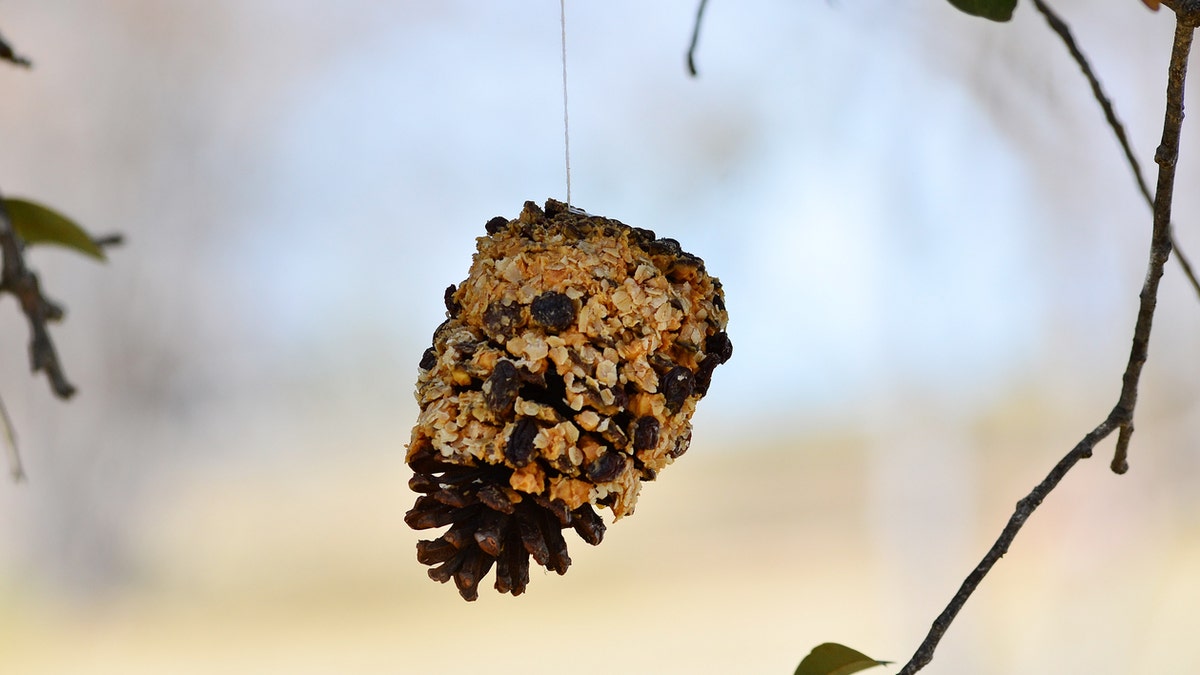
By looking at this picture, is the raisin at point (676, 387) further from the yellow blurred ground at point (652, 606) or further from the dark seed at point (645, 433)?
the yellow blurred ground at point (652, 606)

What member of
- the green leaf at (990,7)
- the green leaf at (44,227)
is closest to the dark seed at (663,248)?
the green leaf at (990,7)

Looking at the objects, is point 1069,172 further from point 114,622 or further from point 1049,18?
point 114,622

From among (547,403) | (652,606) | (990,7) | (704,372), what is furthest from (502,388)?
(652,606)

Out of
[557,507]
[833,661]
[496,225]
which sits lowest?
[833,661]

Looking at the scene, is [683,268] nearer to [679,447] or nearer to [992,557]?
[679,447]

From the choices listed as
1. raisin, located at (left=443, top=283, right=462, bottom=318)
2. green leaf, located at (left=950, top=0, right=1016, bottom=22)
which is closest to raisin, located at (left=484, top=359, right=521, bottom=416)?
raisin, located at (left=443, top=283, right=462, bottom=318)
